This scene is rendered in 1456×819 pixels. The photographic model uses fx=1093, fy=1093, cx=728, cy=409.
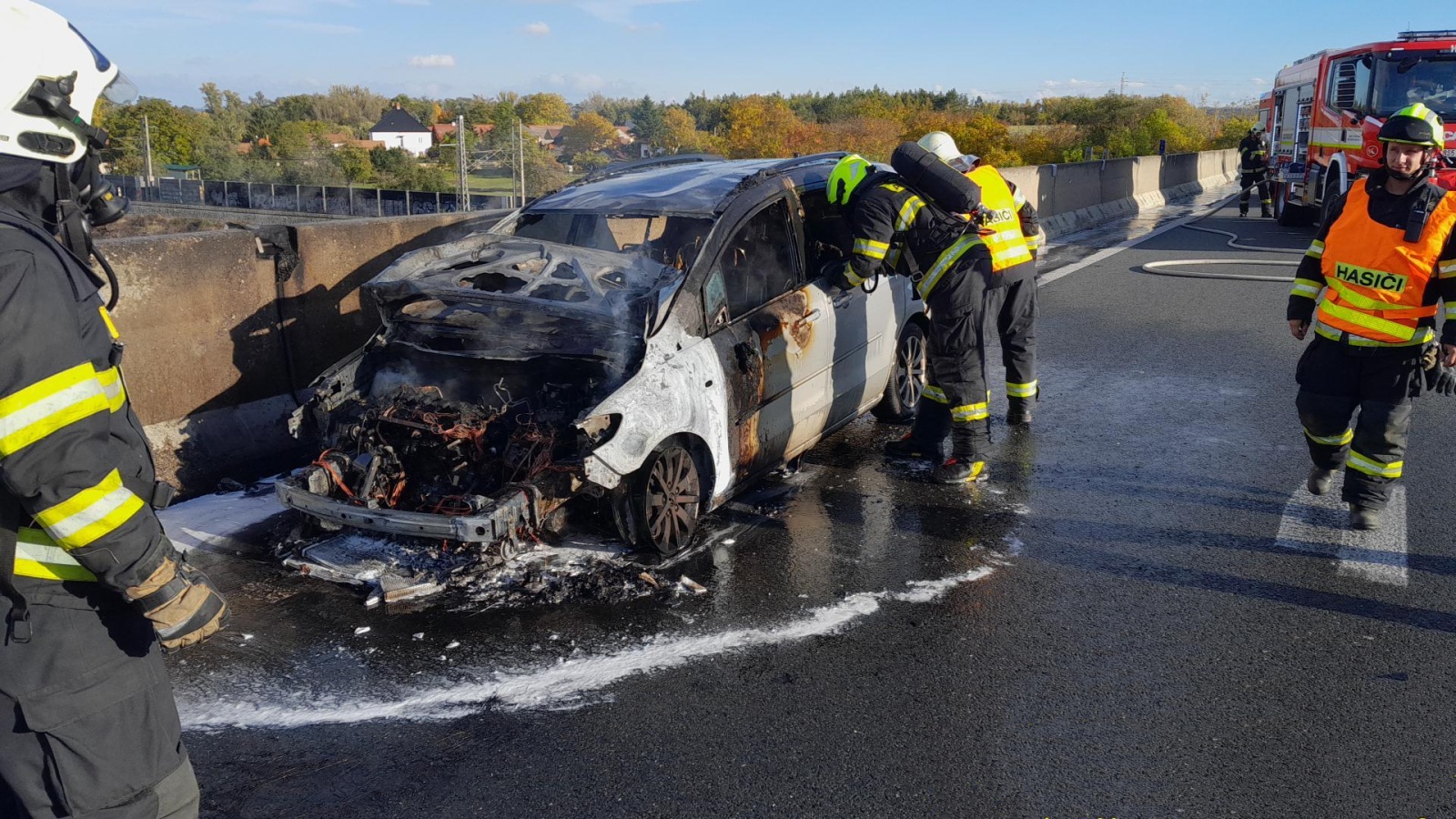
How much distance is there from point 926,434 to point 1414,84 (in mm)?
12497

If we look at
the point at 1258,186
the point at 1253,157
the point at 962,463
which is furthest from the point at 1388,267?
the point at 1253,157

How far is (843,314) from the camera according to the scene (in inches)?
235

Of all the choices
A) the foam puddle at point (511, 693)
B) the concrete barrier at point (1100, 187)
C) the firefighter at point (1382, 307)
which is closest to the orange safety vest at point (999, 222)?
the firefighter at point (1382, 307)

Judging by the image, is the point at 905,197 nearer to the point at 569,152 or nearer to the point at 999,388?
the point at 999,388

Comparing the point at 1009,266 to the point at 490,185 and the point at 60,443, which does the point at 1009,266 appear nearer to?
the point at 60,443

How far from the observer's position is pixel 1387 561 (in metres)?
4.80

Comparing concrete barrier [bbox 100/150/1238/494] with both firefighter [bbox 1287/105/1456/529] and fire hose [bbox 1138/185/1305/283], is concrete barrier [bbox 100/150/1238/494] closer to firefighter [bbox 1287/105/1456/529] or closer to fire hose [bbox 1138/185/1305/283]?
firefighter [bbox 1287/105/1456/529]

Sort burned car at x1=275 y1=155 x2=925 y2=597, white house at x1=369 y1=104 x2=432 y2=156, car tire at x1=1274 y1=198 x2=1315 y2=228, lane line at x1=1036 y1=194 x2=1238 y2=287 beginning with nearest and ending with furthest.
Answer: burned car at x1=275 y1=155 x2=925 y2=597
lane line at x1=1036 y1=194 x2=1238 y2=287
car tire at x1=1274 y1=198 x2=1315 y2=228
white house at x1=369 y1=104 x2=432 y2=156

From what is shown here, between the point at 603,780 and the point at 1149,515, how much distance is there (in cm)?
335

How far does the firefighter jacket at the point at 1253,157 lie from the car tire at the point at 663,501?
19.8 meters

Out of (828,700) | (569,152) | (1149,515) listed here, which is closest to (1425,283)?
(1149,515)

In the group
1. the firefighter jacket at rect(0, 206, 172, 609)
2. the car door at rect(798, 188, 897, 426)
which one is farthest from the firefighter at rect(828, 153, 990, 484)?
the firefighter jacket at rect(0, 206, 172, 609)

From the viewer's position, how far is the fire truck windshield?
47.5 feet

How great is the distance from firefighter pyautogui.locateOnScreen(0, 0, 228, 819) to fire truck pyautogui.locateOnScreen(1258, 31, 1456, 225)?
13.9m
